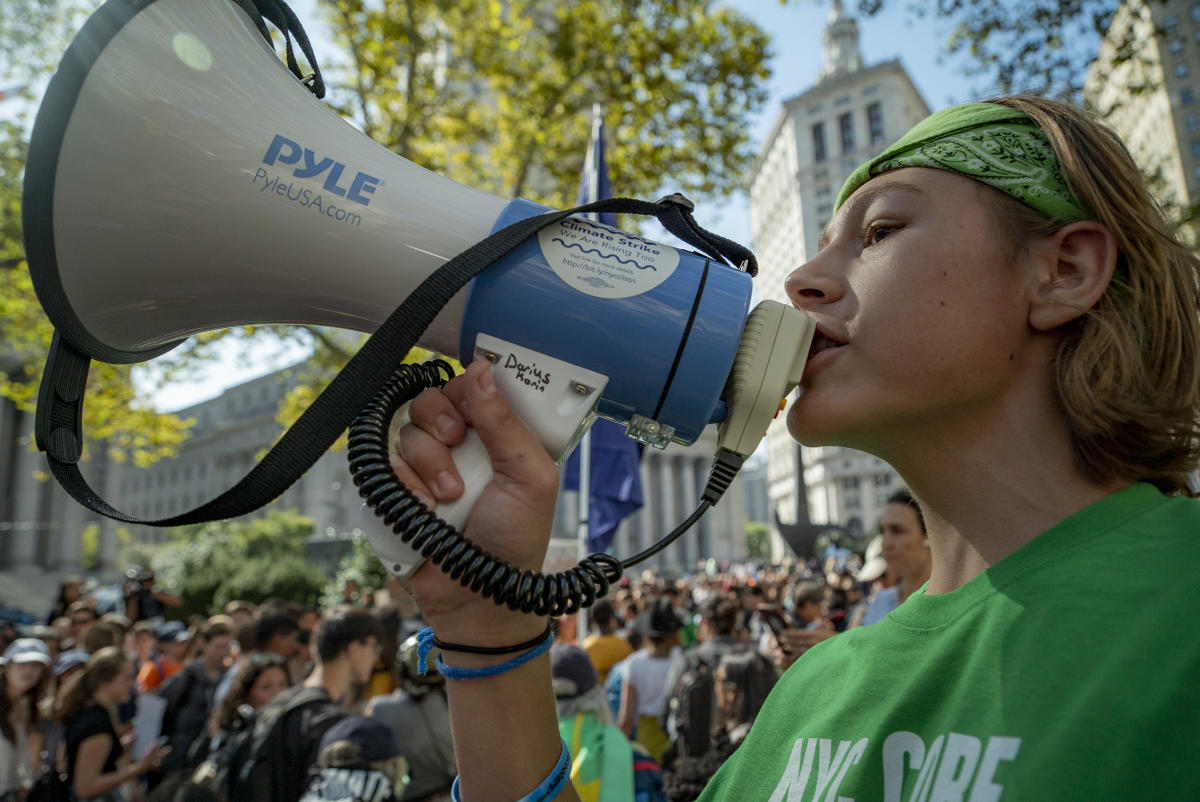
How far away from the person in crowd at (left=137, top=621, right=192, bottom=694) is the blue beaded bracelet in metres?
6.98

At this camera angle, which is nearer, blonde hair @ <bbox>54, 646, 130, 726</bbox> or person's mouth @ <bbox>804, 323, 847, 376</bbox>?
person's mouth @ <bbox>804, 323, 847, 376</bbox>

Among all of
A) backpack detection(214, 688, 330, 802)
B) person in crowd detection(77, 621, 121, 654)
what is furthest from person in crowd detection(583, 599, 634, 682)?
person in crowd detection(77, 621, 121, 654)

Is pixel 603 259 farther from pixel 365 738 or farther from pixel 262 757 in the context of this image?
pixel 262 757

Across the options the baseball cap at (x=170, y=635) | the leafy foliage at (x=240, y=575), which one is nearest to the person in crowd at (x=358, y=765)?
the baseball cap at (x=170, y=635)

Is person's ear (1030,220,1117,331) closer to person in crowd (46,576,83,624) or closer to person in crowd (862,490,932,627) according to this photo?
person in crowd (862,490,932,627)

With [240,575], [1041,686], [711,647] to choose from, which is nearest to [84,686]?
[711,647]

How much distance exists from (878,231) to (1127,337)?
34 cm

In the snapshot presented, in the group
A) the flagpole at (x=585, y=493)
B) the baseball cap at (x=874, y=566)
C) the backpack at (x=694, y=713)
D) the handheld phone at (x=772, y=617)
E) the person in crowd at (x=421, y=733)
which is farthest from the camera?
the flagpole at (x=585, y=493)

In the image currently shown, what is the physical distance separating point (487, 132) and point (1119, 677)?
1154cm

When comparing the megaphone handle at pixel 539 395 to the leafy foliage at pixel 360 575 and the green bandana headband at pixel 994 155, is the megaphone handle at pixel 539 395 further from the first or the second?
the leafy foliage at pixel 360 575

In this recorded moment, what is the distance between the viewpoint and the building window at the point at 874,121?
6962 cm

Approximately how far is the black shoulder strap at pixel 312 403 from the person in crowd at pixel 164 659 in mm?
6780

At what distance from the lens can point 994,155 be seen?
3.72ft

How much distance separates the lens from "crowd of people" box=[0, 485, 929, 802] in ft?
11.2
